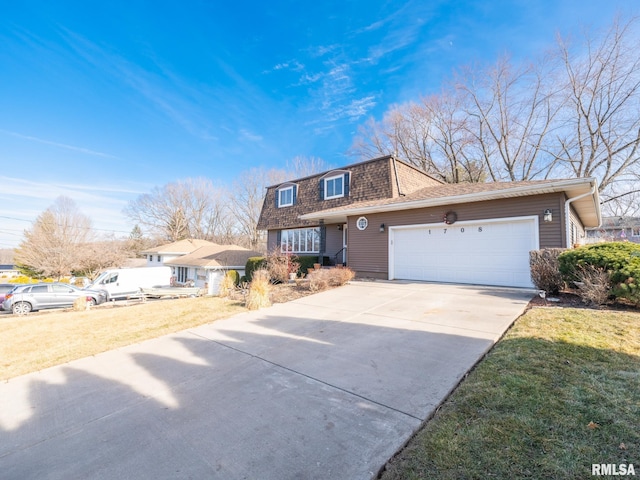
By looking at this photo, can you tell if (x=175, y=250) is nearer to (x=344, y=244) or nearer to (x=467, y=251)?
(x=344, y=244)

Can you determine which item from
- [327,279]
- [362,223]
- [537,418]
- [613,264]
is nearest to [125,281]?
[327,279]

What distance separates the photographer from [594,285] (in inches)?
232

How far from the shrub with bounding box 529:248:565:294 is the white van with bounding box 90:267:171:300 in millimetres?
20419

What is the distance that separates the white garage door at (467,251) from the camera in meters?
8.67

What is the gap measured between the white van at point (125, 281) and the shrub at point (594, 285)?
21115mm

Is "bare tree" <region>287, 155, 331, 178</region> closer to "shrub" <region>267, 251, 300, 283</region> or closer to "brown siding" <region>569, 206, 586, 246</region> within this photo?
"shrub" <region>267, 251, 300, 283</region>

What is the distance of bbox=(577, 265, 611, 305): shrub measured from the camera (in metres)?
5.78

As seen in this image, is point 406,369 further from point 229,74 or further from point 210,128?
point 210,128

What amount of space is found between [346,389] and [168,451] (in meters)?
1.74

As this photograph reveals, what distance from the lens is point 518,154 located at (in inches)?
887

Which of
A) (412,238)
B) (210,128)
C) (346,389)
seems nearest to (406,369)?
(346,389)

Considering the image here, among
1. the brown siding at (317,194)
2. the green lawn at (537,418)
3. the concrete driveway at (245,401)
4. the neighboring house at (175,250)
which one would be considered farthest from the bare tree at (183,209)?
the green lawn at (537,418)

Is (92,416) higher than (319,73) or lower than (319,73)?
lower

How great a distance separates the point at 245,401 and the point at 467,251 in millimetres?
9024
